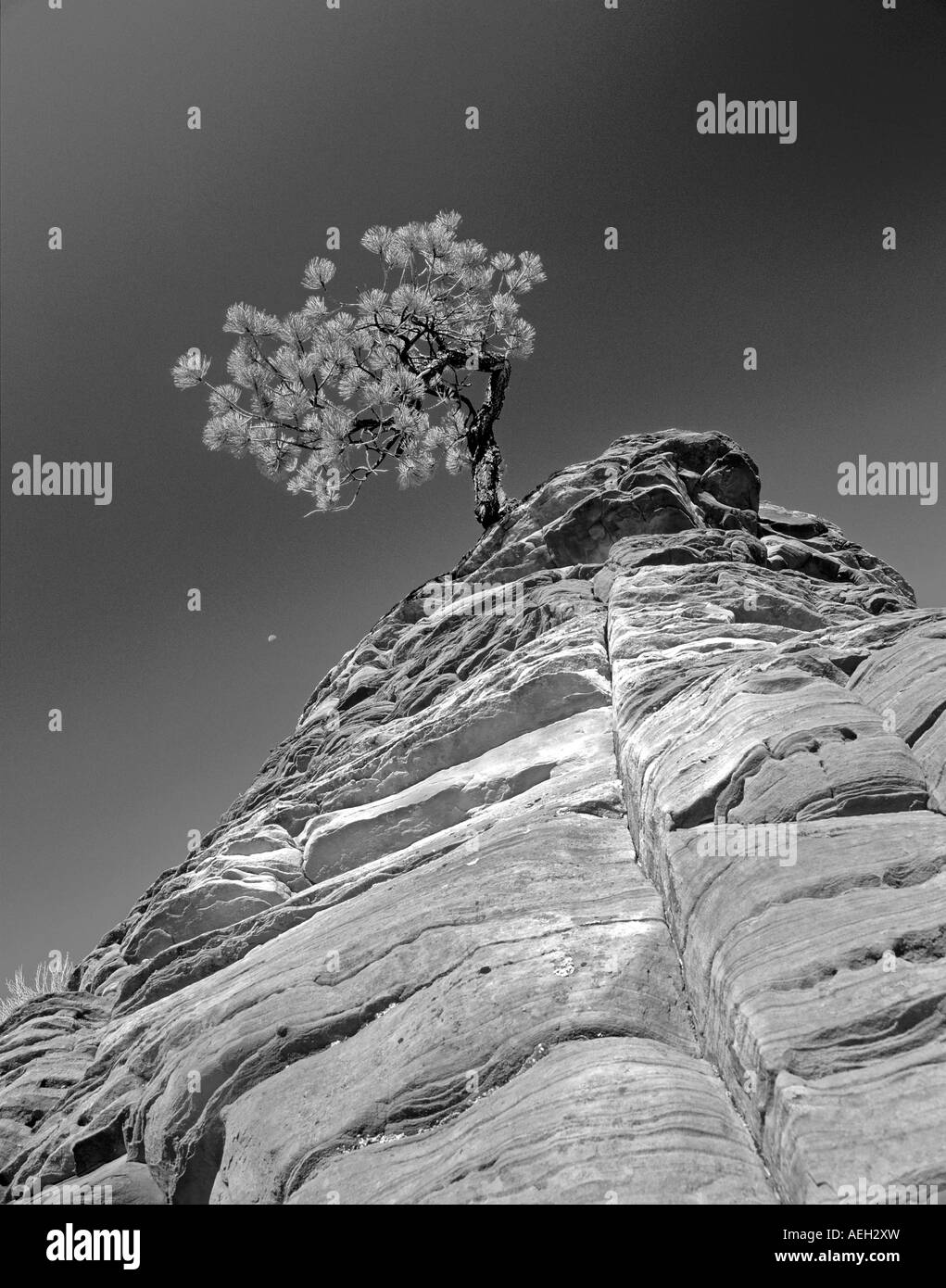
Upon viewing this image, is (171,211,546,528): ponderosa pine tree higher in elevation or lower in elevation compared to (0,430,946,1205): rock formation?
higher

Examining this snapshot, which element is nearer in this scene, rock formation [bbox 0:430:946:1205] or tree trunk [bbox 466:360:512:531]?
rock formation [bbox 0:430:946:1205]

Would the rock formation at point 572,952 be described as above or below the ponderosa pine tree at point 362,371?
below

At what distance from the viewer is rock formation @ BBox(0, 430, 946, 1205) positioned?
523 cm

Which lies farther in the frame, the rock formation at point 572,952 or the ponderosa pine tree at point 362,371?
the ponderosa pine tree at point 362,371

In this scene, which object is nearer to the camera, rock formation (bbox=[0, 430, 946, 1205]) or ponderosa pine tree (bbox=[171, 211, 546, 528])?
rock formation (bbox=[0, 430, 946, 1205])

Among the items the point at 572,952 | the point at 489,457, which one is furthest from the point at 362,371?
the point at 572,952

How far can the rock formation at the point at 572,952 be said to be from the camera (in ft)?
17.2

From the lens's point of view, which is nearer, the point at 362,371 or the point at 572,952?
the point at 572,952

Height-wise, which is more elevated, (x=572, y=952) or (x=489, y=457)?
(x=489, y=457)

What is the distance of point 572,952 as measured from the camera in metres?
7.20

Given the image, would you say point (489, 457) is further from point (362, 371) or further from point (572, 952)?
point (572, 952)

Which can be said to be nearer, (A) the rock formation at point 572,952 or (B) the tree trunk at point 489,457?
(A) the rock formation at point 572,952
